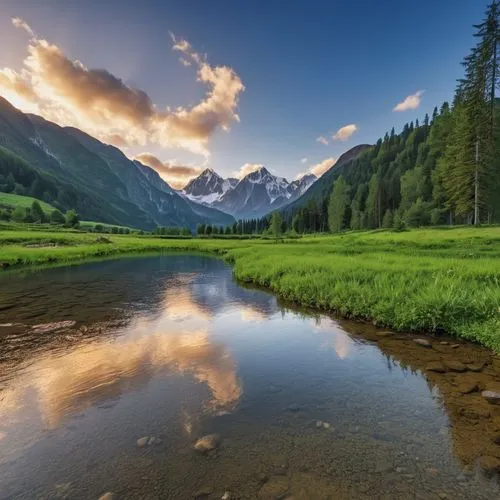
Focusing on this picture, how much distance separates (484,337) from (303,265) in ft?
43.4

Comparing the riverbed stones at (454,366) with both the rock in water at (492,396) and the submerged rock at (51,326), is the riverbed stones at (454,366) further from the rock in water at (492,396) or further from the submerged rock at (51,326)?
the submerged rock at (51,326)

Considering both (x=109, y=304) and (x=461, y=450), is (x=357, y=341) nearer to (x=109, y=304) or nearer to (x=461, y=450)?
(x=461, y=450)

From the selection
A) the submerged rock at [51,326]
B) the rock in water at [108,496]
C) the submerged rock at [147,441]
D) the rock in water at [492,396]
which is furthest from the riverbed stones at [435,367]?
the submerged rock at [51,326]

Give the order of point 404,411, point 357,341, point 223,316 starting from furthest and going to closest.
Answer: point 223,316
point 357,341
point 404,411

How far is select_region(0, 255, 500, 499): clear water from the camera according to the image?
16.8 ft

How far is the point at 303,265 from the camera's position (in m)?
23.2

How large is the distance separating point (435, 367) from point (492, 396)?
1917 millimetres

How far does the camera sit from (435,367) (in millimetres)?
9461

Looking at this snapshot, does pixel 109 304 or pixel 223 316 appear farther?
pixel 109 304

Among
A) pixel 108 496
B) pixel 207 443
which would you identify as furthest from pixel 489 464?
pixel 108 496

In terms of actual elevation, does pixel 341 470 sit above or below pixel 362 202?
below

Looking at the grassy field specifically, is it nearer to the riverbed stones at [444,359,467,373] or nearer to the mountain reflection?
the riverbed stones at [444,359,467,373]

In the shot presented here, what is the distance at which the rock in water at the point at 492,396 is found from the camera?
24.3ft

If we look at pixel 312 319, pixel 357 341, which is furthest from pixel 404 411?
pixel 312 319
